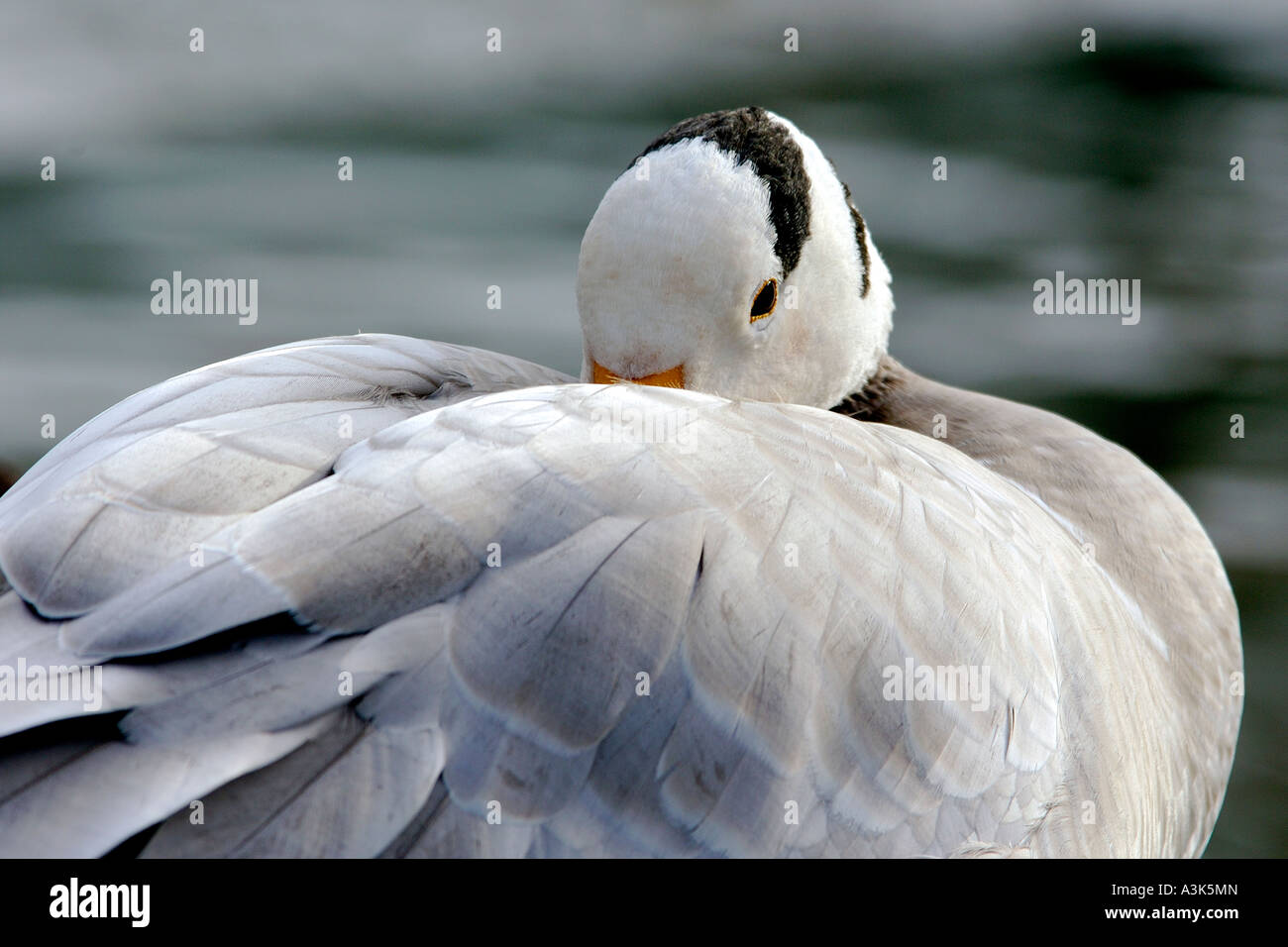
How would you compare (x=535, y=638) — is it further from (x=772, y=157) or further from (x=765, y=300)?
(x=772, y=157)

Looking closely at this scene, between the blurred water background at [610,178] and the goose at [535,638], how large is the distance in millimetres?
3025

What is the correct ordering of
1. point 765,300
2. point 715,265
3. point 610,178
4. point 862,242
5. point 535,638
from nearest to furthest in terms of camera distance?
point 535,638 < point 715,265 < point 765,300 < point 862,242 < point 610,178

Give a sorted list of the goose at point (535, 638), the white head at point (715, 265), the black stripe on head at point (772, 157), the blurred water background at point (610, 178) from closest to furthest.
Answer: the goose at point (535, 638) < the white head at point (715, 265) < the black stripe on head at point (772, 157) < the blurred water background at point (610, 178)

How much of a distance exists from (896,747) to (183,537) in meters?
1.09

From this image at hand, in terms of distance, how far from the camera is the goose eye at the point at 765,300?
2.98m

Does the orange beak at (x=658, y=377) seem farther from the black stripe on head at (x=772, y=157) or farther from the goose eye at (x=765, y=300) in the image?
the black stripe on head at (x=772, y=157)

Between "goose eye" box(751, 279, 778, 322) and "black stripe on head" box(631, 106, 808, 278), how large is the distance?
0.21 ft

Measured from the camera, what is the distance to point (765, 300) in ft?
9.90

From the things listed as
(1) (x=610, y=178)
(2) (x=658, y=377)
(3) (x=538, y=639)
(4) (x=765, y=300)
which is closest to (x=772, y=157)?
(4) (x=765, y=300)

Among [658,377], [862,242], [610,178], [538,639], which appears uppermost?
[610,178]

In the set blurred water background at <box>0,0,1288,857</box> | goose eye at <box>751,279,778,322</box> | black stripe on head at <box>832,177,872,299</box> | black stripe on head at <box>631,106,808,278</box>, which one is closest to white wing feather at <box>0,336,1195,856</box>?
goose eye at <box>751,279,778,322</box>

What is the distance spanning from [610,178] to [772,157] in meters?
3.80

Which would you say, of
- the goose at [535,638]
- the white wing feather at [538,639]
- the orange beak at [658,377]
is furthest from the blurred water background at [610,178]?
the white wing feather at [538,639]

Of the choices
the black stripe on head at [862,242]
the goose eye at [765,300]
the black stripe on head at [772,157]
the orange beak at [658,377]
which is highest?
the black stripe on head at [772,157]
